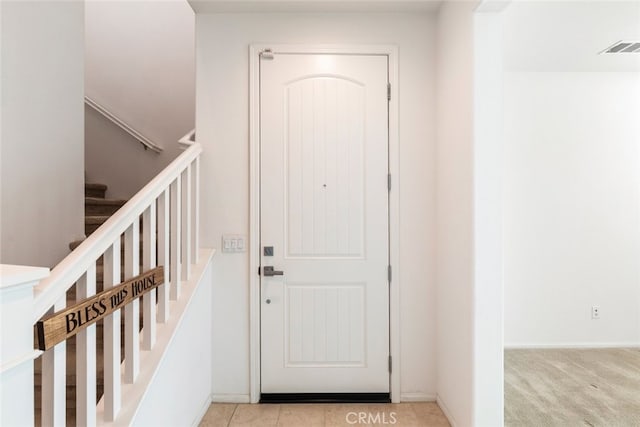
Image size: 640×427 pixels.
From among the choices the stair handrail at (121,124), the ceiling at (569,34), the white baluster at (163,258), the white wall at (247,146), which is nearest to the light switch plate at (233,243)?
the white wall at (247,146)

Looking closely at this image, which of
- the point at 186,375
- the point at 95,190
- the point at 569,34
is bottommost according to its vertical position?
the point at 186,375

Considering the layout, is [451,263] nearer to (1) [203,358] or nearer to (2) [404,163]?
(2) [404,163]

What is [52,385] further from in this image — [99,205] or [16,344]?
[99,205]

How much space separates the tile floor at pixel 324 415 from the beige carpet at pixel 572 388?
0.54 meters

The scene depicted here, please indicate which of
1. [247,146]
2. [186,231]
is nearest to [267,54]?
[247,146]

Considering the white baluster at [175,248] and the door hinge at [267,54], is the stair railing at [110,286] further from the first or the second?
the door hinge at [267,54]

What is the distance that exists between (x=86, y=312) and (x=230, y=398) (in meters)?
1.56

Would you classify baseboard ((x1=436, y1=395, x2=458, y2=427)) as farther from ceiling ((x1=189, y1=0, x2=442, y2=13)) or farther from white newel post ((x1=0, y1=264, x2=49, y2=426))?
ceiling ((x1=189, y1=0, x2=442, y2=13))

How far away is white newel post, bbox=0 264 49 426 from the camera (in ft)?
2.92

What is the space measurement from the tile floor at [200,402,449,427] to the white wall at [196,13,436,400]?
0.18 m

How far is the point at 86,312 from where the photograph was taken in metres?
1.21

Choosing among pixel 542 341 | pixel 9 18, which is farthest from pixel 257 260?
pixel 542 341

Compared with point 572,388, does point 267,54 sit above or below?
above

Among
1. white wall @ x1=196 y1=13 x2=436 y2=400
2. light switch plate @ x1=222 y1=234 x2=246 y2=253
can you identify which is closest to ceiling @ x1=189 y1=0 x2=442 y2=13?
white wall @ x1=196 y1=13 x2=436 y2=400
